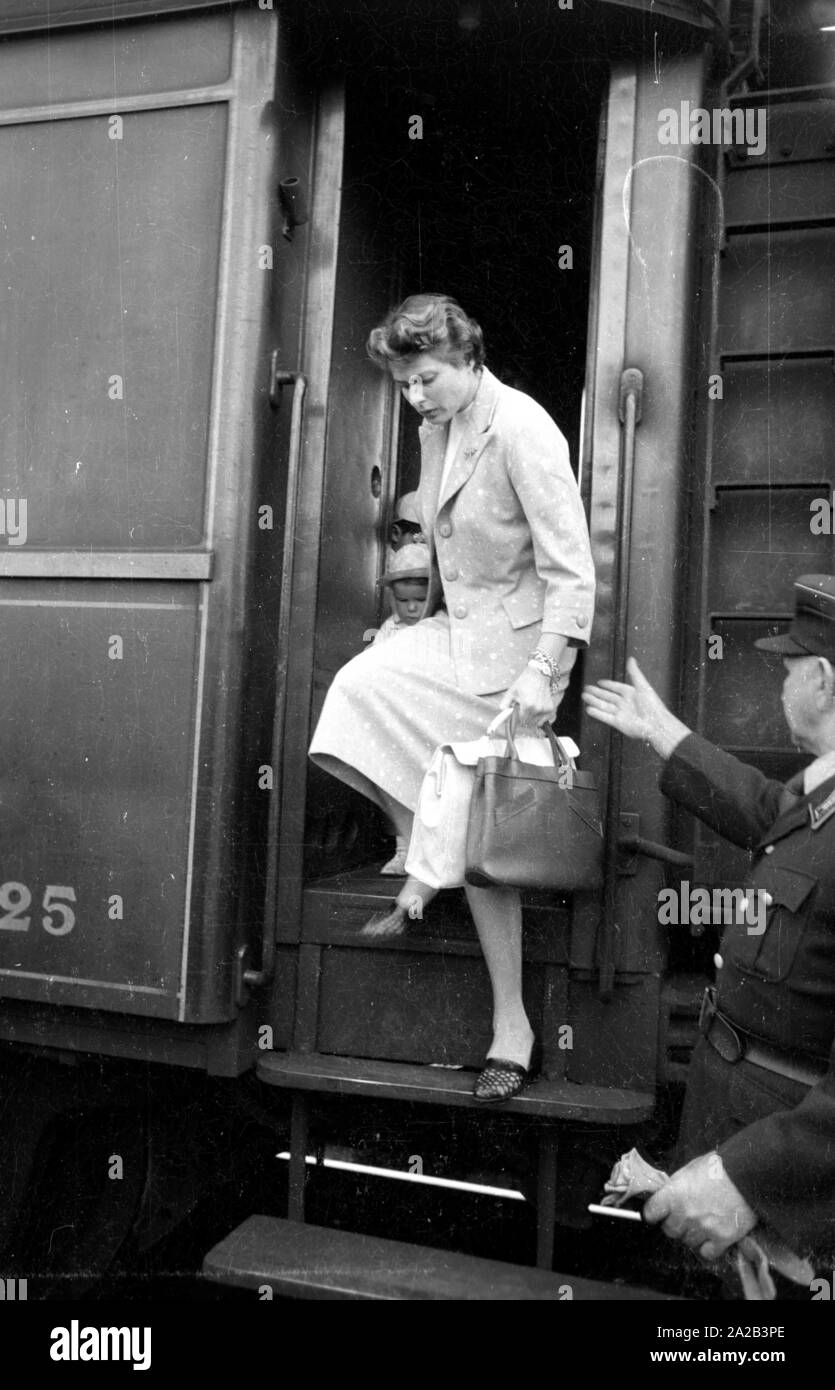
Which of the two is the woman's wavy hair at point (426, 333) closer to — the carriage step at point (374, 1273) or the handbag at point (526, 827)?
the handbag at point (526, 827)

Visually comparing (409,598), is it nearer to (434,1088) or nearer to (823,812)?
(434,1088)

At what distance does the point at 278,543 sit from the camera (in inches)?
100.0

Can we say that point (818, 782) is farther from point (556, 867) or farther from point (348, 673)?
point (348, 673)

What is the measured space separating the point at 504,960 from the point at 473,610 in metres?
0.73

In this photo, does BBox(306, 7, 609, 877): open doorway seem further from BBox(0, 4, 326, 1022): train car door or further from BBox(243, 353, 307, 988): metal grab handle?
BBox(0, 4, 326, 1022): train car door

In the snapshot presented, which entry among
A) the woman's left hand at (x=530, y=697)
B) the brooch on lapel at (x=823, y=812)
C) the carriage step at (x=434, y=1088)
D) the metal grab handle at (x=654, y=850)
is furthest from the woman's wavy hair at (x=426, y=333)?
the carriage step at (x=434, y=1088)

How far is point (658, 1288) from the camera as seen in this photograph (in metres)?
2.54

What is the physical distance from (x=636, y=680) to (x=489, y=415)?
647 mm

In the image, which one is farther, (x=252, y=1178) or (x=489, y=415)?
(x=252, y=1178)

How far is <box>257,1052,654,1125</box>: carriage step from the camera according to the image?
2160 mm

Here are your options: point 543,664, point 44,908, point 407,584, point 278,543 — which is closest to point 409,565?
point 407,584

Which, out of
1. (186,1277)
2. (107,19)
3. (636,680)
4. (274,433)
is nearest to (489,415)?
(274,433)

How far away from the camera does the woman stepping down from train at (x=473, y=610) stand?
7.43ft

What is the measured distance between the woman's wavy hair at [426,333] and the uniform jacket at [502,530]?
105 millimetres
